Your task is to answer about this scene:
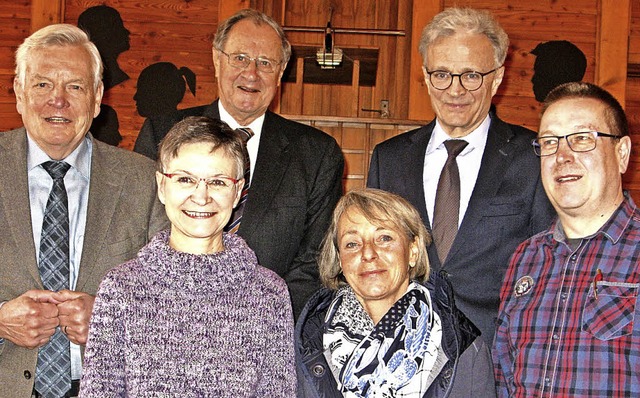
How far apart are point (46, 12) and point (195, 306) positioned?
5152 millimetres

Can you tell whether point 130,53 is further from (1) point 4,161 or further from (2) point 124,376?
(2) point 124,376

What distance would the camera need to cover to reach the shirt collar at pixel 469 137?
320 cm

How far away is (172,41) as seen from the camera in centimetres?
676

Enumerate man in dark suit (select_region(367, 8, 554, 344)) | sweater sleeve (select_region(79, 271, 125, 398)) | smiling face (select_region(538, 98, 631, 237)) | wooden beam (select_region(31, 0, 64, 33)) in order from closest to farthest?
sweater sleeve (select_region(79, 271, 125, 398)), smiling face (select_region(538, 98, 631, 237)), man in dark suit (select_region(367, 8, 554, 344)), wooden beam (select_region(31, 0, 64, 33))

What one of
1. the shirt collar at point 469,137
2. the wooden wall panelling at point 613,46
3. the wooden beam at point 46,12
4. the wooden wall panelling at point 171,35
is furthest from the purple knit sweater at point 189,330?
the wooden wall panelling at point 613,46

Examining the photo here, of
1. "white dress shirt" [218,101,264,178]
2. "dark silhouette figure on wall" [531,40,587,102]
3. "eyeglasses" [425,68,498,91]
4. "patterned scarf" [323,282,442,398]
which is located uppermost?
"dark silhouette figure on wall" [531,40,587,102]

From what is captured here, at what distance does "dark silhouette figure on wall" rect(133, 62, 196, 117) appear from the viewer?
Result: 21.9 feet

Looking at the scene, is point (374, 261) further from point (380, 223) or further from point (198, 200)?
point (198, 200)

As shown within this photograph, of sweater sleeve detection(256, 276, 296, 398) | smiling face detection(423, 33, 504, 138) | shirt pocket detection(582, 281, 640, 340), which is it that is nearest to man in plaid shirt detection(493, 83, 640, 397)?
shirt pocket detection(582, 281, 640, 340)

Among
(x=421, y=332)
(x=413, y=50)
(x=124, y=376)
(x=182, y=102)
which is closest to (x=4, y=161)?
(x=124, y=376)

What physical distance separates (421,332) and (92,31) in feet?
16.3

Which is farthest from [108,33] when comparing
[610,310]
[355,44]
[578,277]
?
[610,310]

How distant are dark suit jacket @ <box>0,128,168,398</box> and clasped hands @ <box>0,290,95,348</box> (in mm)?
73

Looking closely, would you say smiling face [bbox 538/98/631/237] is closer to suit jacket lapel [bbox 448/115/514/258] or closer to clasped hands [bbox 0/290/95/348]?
suit jacket lapel [bbox 448/115/514/258]
